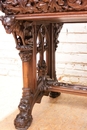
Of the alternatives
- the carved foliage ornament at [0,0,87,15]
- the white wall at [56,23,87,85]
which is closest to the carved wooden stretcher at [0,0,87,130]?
the carved foliage ornament at [0,0,87,15]

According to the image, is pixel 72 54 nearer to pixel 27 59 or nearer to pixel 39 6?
pixel 27 59

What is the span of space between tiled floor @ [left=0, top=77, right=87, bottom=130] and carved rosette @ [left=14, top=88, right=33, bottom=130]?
0.04 metres

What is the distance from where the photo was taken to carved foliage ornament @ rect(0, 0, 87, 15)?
0.87 metres

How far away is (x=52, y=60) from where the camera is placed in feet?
5.31

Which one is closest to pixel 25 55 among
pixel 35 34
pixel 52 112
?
pixel 35 34

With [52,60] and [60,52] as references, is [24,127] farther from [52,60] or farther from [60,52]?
[60,52]

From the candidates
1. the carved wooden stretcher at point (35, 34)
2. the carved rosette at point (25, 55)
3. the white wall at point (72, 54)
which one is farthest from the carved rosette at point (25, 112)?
the white wall at point (72, 54)

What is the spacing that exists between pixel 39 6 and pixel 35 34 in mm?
282

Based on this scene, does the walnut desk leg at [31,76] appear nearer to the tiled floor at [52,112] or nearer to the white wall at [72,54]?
the tiled floor at [52,112]

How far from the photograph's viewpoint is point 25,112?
1.21 metres

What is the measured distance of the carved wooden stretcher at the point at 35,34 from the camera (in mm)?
917

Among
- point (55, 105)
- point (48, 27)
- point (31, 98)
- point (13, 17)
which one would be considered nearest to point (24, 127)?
point (31, 98)

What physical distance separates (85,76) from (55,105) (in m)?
0.79

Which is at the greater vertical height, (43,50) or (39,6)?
(39,6)
